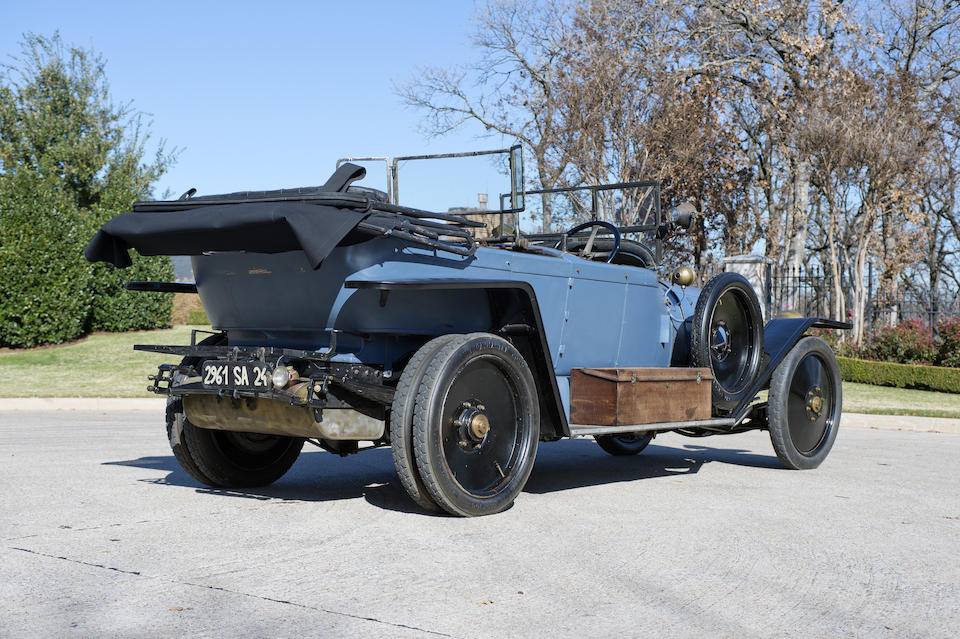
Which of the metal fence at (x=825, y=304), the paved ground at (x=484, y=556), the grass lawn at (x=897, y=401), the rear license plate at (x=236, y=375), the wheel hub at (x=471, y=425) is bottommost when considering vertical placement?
the grass lawn at (x=897, y=401)

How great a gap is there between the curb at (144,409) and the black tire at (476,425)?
803cm

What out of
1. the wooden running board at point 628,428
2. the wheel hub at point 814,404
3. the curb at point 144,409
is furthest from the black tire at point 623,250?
the curb at point 144,409

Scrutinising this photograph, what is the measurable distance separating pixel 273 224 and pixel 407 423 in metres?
1.23

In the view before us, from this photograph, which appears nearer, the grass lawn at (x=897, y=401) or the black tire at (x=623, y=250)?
the black tire at (x=623, y=250)

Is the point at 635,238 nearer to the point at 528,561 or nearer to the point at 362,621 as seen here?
the point at 528,561

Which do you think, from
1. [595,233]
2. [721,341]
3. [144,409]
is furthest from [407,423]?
[144,409]

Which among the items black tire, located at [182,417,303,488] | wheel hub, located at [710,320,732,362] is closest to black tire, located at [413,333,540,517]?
Result: black tire, located at [182,417,303,488]

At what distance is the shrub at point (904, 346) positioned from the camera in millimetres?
19516

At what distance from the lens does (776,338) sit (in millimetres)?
8430

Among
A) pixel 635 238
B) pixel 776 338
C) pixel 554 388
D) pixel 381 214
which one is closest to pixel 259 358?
pixel 381 214

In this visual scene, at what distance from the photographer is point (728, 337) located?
8.16 meters

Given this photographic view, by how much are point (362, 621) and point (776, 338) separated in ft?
17.9

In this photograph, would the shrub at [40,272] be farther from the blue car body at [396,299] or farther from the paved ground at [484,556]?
the blue car body at [396,299]

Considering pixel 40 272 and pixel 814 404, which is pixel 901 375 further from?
pixel 40 272
